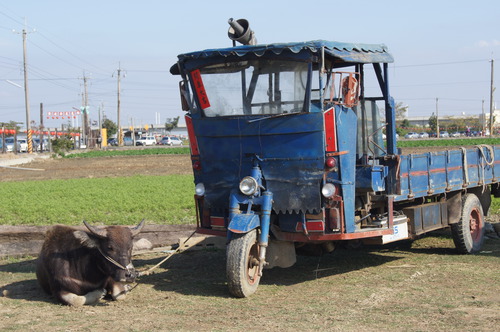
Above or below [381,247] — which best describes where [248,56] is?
above

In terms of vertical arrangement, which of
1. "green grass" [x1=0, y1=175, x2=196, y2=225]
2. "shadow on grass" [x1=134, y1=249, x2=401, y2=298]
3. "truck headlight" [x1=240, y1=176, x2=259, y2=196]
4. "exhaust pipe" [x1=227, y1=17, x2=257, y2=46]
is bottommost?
"shadow on grass" [x1=134, y1=249, x2=401, y2=298]

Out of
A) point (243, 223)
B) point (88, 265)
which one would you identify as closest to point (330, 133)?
point (243, 223)

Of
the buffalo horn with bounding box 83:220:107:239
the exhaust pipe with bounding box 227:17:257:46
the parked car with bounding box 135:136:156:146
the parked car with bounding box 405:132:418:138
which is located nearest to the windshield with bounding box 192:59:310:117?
the exhaust pipe with bounding box 227:17:257:46

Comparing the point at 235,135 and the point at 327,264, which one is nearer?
the point at 235,135

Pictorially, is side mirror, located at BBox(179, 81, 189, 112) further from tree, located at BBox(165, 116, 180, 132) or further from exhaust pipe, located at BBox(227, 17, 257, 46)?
tree, located at BBox(165, 116, 180, 132)

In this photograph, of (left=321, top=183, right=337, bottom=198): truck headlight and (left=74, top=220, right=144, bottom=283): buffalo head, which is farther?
(left=321, top=183, right=337, bottom=198): truck headlight


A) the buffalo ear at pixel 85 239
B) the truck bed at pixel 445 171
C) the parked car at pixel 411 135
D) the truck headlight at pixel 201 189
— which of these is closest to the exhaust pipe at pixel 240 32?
the truck headlight at pixel 201 189

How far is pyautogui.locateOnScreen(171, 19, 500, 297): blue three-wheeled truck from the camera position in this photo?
29.1 ft

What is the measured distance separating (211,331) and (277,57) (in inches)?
152

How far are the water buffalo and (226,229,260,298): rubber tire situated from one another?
120cm

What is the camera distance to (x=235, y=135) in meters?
9.28

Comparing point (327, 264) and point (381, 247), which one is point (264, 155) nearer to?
point (327, 264)


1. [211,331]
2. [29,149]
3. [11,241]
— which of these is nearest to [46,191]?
[11,241]

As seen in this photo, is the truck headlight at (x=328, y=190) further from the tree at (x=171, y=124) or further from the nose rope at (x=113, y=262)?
the tree at (x=171, y=124)
